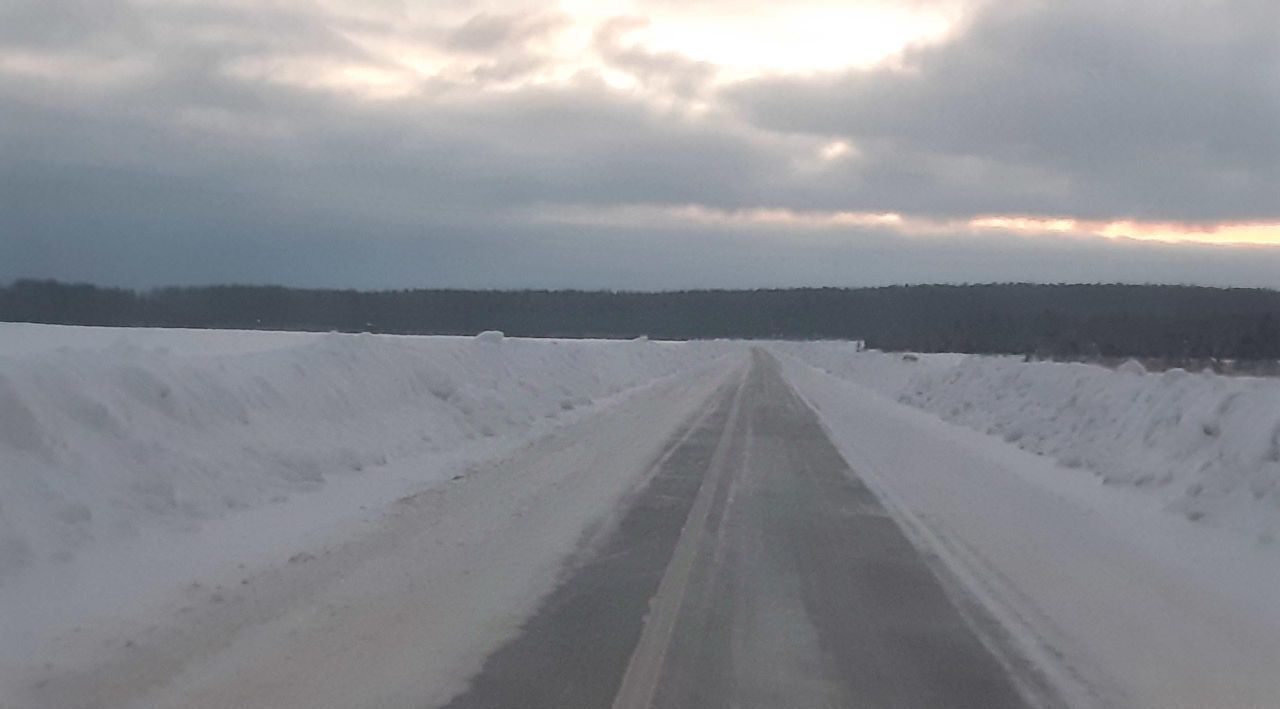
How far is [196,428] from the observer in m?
13.2

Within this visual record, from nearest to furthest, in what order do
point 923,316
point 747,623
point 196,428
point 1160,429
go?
point 747,623, point 196,428, point 1160,429, point 923,316

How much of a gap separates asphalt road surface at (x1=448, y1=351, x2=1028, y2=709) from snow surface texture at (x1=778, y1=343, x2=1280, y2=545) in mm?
3706

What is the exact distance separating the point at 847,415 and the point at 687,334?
170 meters

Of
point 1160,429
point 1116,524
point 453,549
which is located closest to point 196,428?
point 453,549

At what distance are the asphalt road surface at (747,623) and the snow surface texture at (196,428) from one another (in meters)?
3.94

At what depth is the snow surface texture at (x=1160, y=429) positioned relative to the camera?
41.4 feet

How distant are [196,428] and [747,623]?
7728 millimetres

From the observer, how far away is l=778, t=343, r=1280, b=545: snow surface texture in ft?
41.4

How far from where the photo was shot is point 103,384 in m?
12.3

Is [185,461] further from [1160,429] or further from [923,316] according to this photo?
[923,316]

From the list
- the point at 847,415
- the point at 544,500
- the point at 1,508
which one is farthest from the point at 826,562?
the point at 847,415


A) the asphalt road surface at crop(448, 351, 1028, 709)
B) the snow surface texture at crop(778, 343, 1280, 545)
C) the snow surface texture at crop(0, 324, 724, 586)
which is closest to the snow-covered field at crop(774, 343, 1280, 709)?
the snow surface texture at crop(778, 343, 1280, 545)

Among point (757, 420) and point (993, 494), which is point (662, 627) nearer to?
point (993, 494)

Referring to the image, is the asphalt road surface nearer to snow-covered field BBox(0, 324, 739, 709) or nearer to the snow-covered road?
the snow-covered road
